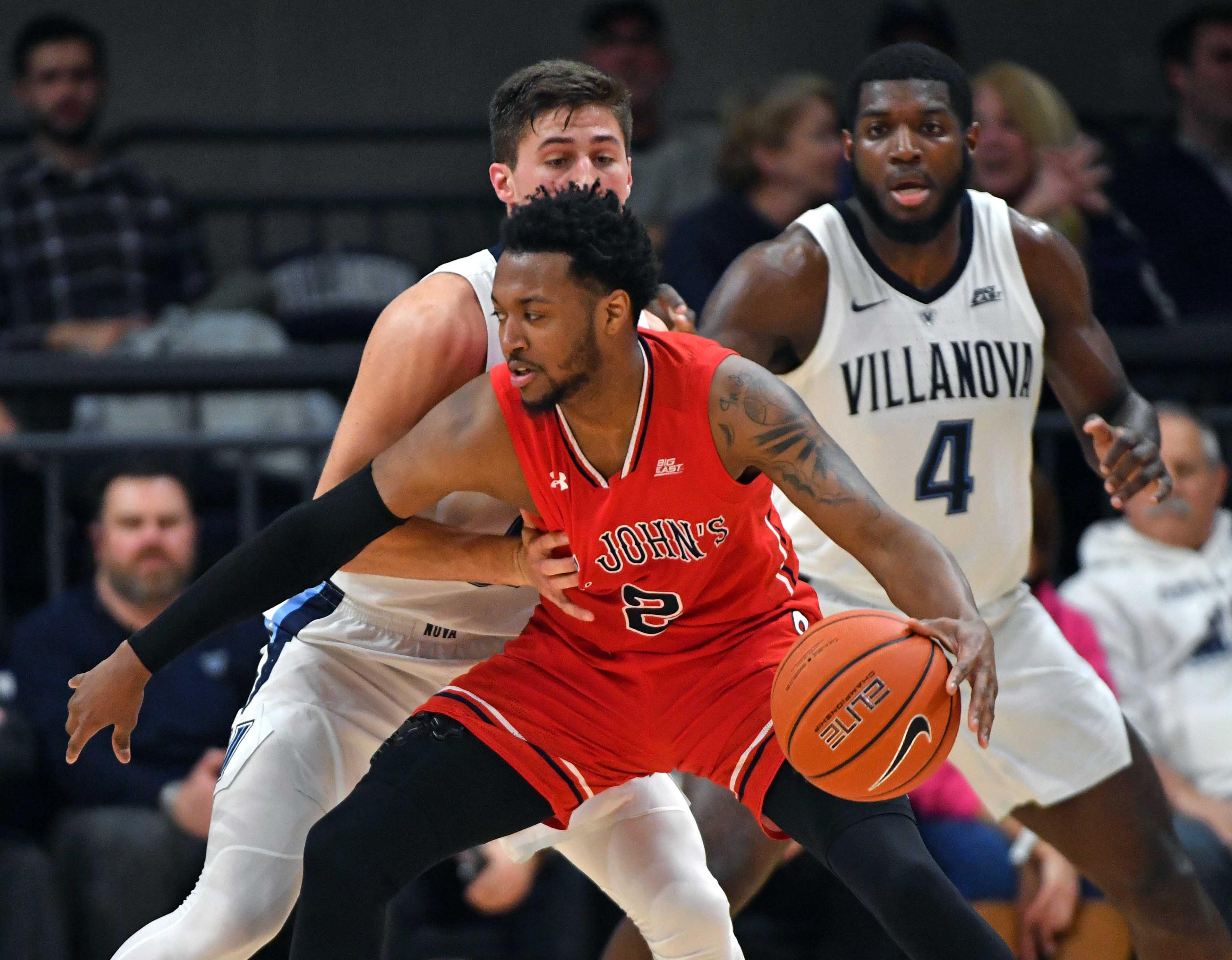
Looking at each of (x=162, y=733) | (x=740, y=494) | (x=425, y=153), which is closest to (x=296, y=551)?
(x=740, y=494)

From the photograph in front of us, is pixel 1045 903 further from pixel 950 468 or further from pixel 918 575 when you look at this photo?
pixel 918 575

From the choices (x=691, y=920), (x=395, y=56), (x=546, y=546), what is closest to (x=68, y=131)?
(x=395, y=56)

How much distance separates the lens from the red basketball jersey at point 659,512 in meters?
2.95

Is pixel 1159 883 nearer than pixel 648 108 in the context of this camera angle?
Yes

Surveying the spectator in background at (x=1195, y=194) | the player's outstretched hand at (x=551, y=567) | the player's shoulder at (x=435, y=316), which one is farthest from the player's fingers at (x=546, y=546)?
A: the spectator in background at (x=1195, y=194)

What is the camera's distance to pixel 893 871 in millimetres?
2758

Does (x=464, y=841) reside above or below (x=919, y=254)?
below

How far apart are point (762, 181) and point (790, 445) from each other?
300 cm

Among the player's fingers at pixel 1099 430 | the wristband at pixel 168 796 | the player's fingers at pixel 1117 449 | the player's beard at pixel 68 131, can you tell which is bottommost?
the wristband at pixel 168 796

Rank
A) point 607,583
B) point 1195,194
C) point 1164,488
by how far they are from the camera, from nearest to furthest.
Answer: point 607,583, point 1164,488, point 1195,194

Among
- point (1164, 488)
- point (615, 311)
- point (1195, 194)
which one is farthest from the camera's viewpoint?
point (1195, 194)

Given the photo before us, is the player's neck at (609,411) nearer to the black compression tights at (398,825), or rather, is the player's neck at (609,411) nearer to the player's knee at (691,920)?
the black compression tights at (398,825)

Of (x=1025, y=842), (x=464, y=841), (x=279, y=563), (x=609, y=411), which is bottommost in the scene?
(x=1025, y=842)

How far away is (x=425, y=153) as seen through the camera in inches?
304
